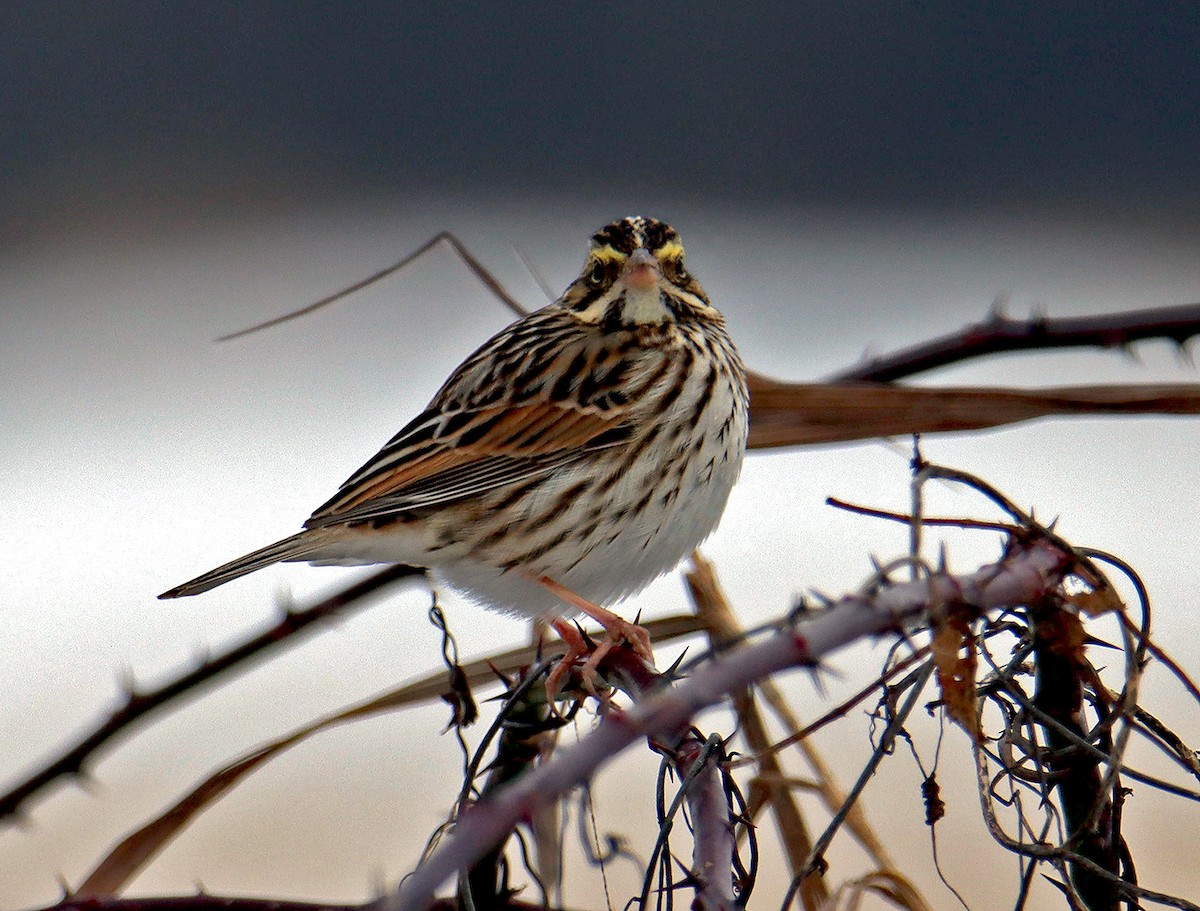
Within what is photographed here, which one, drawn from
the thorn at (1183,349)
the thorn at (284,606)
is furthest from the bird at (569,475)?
the thorn at (1183,349)

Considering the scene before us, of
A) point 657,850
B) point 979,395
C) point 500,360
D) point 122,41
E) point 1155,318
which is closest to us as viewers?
point 657,850

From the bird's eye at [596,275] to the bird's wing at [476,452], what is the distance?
405 mm

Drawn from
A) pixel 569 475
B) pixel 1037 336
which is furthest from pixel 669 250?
pixel 1037 336

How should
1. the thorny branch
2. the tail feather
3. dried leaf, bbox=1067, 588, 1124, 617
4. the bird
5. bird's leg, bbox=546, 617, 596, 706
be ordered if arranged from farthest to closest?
the bird < the tail feather < bird's leg, bbox=546, 617, 596, 706 < dried leaf, bbox=1067, 588, 1124, 617 < the thorny branch

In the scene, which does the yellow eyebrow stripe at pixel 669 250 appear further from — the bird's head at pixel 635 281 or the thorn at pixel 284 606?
the thorn at pixel 284 606

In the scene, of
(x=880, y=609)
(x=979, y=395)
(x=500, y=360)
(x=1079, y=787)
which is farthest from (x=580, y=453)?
(x=880, y=609)

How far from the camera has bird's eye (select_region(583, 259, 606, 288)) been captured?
13.1 feet

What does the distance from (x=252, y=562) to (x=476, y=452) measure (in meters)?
0.67

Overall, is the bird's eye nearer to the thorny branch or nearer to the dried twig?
the thorny branch

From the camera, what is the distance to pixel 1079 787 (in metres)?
1.73

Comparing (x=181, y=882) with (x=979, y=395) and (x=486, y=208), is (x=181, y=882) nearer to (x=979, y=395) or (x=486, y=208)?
(x=979, y=395)

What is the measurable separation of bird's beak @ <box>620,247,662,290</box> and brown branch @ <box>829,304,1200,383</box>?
662mm

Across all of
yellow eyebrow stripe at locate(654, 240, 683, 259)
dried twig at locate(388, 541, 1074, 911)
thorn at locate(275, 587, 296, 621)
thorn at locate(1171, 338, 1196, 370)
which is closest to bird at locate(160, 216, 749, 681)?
yellow eyebrow stripe at locate(654, 240, 683, 259)

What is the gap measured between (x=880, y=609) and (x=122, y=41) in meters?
9.94
